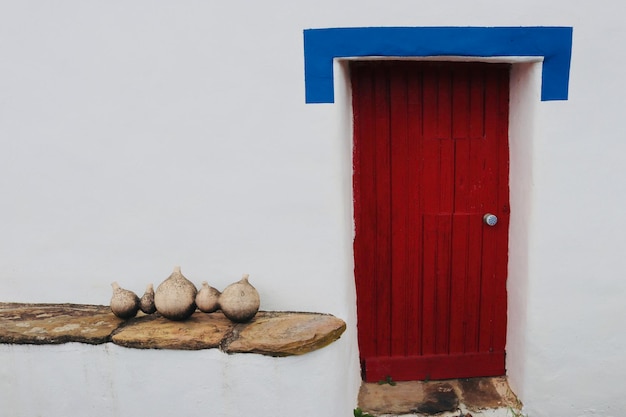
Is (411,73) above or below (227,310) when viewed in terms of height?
above

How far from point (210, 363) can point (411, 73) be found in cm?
203

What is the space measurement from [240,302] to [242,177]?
0.69m

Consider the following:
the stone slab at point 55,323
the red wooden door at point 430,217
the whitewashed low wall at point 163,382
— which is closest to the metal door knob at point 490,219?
the red wooden door at point 430,217

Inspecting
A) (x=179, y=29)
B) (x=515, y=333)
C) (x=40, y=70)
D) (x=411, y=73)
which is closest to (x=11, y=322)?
(x=40, y=70)

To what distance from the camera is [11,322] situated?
2.88 metres

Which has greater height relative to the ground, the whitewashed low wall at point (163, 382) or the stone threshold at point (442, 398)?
the whitewashed low wall at point (163, 382)

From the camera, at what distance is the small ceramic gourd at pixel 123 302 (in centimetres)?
283

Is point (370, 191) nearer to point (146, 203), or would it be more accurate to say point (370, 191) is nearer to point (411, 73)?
point (411, 73)

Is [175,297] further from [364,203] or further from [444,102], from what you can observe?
[444,102]

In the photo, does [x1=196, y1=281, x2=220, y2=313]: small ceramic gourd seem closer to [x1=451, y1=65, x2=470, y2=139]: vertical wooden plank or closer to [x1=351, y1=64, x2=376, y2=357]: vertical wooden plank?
[x1=351, y1=64, x2=376, y2=357]: vertical wooden plank

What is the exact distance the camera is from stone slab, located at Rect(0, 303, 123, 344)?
2.72 meters

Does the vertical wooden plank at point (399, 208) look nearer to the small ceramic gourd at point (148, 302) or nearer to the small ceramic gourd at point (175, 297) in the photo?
the small ceramic gourd at point (175, 297)

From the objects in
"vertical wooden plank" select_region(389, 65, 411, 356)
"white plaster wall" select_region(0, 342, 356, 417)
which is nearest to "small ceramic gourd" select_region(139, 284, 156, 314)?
"white plaster wall" select_region(0, 342, 356, 417)

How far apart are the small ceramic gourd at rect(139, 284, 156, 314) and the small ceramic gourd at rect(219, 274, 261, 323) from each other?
42 centimetres
